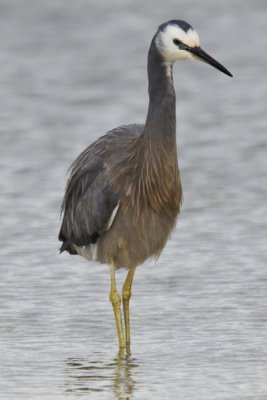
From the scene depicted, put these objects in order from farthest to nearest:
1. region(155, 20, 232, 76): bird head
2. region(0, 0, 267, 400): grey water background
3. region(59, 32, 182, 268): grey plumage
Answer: region(59, 32, 182, 268): grey plumage, region(155, 20, 232, 76): bird head, region(0, 0, 267, 400): grey water background

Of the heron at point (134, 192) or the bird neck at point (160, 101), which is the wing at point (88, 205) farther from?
the bird neck at point (160, 101)

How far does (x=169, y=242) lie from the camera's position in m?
10.8

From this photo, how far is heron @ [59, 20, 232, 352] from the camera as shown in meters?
8.53

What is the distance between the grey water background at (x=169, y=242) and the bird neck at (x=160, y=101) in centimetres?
124

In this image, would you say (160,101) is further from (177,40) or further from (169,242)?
(169,242)

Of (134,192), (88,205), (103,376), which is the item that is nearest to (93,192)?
(88,205)

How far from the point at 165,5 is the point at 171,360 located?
15.7m

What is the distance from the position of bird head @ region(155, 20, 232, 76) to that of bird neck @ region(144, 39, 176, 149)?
0.11 meters

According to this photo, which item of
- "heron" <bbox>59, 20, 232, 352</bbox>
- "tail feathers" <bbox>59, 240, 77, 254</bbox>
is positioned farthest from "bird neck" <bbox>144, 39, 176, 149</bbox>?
"tail feathers" <bbox>59, 240, 77, 254</bbox>

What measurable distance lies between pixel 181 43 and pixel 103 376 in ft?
6.91

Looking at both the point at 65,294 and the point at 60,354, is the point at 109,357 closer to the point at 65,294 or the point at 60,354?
the point at 60,354

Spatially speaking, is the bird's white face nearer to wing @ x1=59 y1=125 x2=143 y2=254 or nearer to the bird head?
the bird head

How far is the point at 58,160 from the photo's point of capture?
14.0 meters

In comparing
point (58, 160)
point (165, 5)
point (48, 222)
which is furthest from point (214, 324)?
point (165, 5)
